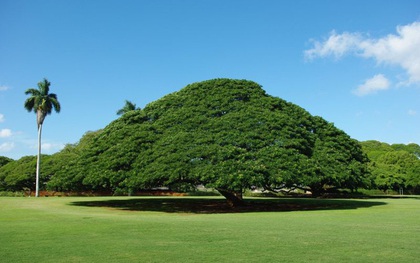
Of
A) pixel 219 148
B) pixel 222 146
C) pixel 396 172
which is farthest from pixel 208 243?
pixel 396 172

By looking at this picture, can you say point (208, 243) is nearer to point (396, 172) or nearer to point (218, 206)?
point (218, 206)

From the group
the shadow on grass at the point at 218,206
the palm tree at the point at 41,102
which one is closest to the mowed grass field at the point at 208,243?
the shadow on grass at the point at 218,206

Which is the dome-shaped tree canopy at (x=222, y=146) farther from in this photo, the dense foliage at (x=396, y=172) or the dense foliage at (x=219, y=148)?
the dense foliage at (x=396, y=172)

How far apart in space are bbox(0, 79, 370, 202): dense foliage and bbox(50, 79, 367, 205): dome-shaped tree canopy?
2.4 inches

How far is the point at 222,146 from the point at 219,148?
0.62m

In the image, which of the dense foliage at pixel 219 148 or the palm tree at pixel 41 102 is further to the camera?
the palm tree at pixel 41 102

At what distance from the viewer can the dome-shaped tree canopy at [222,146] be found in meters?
22.1

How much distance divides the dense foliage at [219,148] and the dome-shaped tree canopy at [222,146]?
0.20ft

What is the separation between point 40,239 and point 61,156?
54047 millimetres

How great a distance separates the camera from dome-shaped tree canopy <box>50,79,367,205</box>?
22.1 metres

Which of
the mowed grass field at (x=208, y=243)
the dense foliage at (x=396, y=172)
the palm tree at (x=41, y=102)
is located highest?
the palm tree at (x=41, y=102)

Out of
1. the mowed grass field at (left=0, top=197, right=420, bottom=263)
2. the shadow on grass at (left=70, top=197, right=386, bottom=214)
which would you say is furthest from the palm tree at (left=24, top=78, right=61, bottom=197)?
the mowed grass field at (left=0, top=197, right=420, bottom=263)

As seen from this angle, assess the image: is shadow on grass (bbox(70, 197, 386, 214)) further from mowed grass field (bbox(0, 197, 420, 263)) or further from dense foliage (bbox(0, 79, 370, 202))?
mowed grass field (bbox(0, 197, 420, 263))

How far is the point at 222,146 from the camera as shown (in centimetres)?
2322
